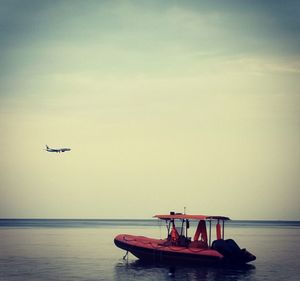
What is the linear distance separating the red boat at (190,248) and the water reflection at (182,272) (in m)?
0.94

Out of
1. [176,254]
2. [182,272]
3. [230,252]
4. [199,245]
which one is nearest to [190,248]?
[199,245]

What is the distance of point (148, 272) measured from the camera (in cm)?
3809

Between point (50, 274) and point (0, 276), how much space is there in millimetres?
3992

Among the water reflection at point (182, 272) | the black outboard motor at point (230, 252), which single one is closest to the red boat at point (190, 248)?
the black outboard motor at point (230, 252)

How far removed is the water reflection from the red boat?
94 centimetres

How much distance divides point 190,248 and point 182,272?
2143 millimetres

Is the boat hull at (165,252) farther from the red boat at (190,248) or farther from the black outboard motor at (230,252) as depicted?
the black outboard motor at (230,252)

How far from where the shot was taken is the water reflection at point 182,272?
3556cm

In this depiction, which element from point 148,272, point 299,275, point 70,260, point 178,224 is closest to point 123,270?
point 148,272

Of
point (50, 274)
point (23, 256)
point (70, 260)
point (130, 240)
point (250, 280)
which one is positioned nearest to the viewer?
point (250, 280)

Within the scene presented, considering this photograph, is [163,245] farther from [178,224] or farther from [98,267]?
[98,267]

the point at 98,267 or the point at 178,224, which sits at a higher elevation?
the point at 178,224

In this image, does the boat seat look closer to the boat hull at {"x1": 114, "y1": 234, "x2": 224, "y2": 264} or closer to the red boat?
the red boat

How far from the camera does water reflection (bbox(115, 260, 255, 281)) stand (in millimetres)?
35562
